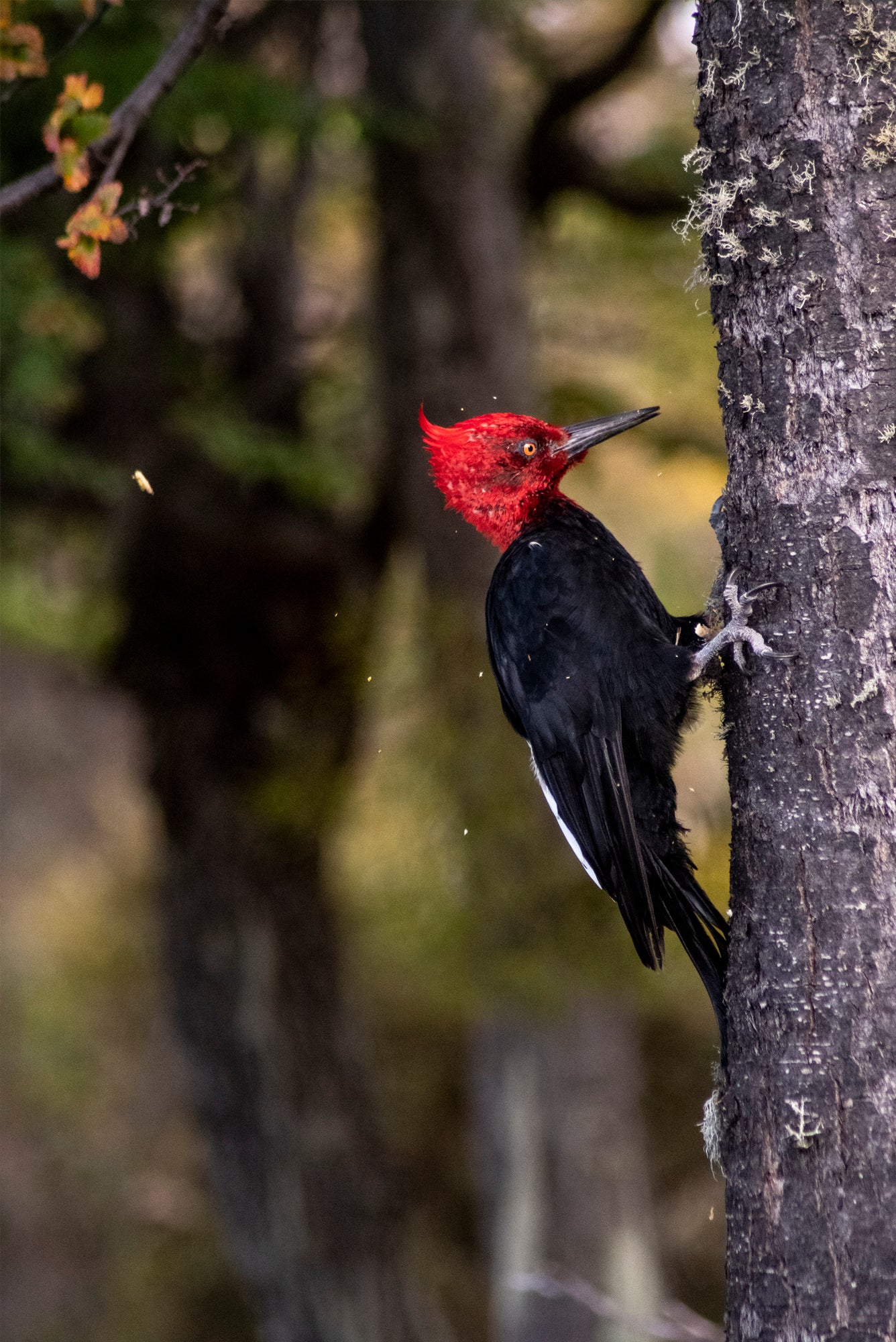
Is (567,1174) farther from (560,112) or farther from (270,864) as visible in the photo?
(560,112)

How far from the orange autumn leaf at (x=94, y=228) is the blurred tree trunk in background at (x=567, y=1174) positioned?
172 inches

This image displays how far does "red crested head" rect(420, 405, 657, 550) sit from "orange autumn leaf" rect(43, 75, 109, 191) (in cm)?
95

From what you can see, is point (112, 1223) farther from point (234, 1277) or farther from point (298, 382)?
point (298, 382)

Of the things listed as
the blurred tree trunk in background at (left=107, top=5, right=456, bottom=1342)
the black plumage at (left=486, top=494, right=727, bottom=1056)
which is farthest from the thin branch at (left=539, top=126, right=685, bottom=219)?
the black plumage at (left=486, top=494, right=727, bottom=1056)

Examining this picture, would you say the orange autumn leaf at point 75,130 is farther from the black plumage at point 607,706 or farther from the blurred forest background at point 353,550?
the blurred forest background at point 353,550

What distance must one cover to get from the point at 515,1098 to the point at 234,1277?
161 inches

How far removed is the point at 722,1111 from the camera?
182 centimetres

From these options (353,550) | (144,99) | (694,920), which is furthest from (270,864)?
(144,99)

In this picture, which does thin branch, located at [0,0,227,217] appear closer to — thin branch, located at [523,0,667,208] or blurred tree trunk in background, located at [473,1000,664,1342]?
thin branch, located at [523,0,667,208]

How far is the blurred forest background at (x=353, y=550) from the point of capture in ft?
17.6

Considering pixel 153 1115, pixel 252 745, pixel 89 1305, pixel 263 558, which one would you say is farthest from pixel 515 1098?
pixel 89 1305

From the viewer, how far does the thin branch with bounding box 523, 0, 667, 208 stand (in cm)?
596

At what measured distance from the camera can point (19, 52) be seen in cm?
239

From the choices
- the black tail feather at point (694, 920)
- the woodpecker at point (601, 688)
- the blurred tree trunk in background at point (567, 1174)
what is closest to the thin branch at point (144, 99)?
the woodpecker at point (601, 688)
